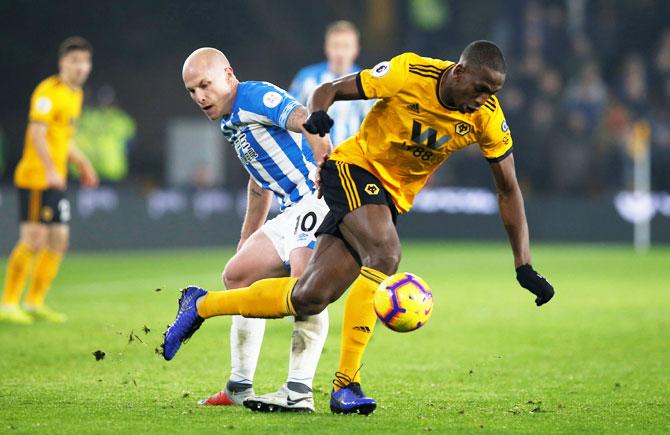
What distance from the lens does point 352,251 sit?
534 cm

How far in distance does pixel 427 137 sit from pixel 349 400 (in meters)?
1.23

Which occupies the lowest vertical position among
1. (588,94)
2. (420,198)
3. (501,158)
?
(501,158)

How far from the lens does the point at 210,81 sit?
5.62 meters

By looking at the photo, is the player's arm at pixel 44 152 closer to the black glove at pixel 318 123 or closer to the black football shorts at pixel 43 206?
the black football shorts at pixel 43 206

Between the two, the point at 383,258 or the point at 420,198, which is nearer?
the point at 383,258

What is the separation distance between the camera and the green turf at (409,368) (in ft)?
16.9

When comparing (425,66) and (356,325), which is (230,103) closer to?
(425,66)

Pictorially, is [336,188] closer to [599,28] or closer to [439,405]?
[439,405]

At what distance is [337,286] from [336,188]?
1.51 ft

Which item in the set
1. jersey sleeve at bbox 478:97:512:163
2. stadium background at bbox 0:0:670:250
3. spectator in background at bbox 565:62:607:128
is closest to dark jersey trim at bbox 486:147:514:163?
jersey sleeve at bbox 478:97:512:163

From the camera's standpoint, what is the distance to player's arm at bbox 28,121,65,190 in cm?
983

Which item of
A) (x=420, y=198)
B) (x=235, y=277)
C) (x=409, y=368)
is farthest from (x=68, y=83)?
(x=420, y=198)

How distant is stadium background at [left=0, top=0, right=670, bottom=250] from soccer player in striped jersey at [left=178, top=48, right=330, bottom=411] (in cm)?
1386

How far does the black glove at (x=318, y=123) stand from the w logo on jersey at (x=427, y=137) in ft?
1.47
